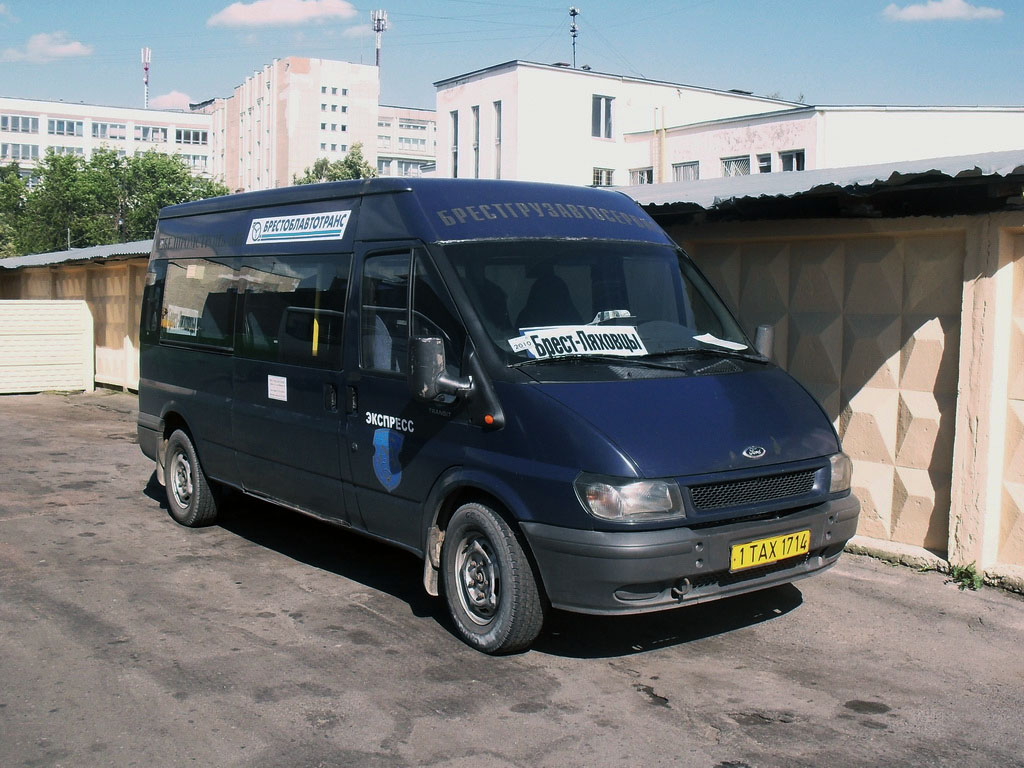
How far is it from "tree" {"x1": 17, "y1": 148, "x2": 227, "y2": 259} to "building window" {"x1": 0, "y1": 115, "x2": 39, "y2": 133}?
166 ft

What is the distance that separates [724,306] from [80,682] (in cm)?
403

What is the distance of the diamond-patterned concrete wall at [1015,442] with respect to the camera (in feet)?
23.1

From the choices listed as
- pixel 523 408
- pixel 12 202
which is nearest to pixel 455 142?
pixel 12 202

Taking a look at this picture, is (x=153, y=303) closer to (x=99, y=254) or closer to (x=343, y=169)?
(x=99, y=254)

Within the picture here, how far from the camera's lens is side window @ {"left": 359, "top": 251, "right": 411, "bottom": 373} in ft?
19.9

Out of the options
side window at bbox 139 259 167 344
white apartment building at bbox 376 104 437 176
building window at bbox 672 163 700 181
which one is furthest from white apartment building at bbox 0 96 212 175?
side window at bbox 139 259 167 344

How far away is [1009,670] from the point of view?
553 centimetres

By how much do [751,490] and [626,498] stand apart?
719 mm

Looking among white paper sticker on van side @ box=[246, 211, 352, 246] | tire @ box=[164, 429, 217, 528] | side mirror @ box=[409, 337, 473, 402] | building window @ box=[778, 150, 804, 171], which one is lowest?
tire @ box=[164, 429, 217, 528]

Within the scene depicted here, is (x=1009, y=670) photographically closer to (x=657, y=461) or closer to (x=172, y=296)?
(x=657, y=461)

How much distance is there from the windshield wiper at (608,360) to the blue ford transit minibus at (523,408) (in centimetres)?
2

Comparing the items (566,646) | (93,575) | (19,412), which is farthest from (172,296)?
(19,412)

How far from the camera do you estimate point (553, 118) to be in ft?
168

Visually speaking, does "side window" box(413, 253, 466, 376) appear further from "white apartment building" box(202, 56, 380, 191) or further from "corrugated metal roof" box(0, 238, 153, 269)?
"white apartment building" box(202, 56, 380, 191)
